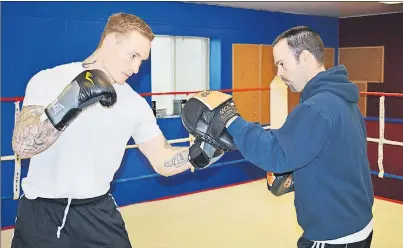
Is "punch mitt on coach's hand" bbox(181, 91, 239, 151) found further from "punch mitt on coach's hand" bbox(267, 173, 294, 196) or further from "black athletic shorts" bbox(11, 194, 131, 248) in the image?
"black athletic shorts" bbox(11, 194, 131, 248)

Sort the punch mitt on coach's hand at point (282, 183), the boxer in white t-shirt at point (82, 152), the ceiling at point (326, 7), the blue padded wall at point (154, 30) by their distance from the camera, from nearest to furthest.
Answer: the boxer in white t-shirt at point (82, 152) → the punch mitt on coach's hand at point (282, 183) → the blue padded wall at point (154, 30) → the ceiling at point (326, 7)

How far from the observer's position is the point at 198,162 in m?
1.92

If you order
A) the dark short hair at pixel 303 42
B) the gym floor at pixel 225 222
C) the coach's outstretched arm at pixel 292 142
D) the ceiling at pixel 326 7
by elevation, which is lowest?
the gym floor at pixel 225 222

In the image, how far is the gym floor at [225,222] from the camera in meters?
3.18

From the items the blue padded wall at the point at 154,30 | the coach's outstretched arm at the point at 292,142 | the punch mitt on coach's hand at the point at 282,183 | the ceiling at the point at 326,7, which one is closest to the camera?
the coach's outstretched arm at the point at 292,142

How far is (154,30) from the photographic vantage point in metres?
5.32

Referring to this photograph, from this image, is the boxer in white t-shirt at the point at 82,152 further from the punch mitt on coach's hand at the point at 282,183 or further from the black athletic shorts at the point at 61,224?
the punch mitt on coach's hand at the point at 282,183

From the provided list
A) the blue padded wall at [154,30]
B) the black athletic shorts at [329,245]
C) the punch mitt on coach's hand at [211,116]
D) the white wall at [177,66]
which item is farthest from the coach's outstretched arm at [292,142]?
the white wall at [177,66]

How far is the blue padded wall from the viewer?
4262mm

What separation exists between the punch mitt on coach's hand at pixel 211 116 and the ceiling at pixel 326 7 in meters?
4.33

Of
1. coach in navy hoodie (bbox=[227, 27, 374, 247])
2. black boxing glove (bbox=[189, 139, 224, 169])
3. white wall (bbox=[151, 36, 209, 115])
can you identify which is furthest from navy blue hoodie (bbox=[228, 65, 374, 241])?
white wall (bbox=[151, 36, 209, 115])

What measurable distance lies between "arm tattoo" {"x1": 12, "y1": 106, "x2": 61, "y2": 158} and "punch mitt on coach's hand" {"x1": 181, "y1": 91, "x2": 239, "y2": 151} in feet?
1.59

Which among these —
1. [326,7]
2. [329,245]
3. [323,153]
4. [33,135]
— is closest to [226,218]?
[329,245]

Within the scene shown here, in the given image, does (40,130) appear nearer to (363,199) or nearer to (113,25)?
(113,25)
